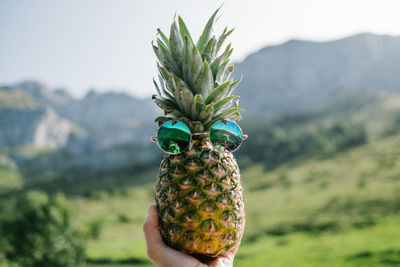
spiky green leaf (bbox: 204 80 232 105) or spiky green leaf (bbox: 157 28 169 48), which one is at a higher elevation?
spiky green leaf (bbox: 157 28 169 48)

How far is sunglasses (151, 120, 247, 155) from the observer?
4.32 metres

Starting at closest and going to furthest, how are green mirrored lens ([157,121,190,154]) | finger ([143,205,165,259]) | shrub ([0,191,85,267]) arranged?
green mirrored lens ([157,121,190,154]), finger ([143,205,165,259]), shrub ([0,191,85,267])

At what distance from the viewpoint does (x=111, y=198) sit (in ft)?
405

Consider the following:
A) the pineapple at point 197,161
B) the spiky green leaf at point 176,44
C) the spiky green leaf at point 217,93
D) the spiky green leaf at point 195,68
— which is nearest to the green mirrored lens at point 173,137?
the pineapple at point 197,161

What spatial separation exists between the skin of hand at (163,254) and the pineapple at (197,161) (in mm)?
97

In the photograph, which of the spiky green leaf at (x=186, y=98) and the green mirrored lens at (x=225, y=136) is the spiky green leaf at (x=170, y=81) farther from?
the green mirrored lens at (x=225, y=136)

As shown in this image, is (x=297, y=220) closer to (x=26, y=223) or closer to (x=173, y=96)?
(x=26, y=223)

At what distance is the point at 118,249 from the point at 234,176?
6188 cm

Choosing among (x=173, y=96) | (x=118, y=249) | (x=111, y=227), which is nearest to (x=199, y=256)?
(x=173, y=96)

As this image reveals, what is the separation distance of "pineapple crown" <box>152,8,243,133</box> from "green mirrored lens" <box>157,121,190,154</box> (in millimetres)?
226

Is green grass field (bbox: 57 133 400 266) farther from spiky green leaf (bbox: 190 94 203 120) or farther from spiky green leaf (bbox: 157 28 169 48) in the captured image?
spiky green leaf (bbox: 157 28 169 48)

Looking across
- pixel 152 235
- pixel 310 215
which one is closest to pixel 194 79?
pixel 152 235

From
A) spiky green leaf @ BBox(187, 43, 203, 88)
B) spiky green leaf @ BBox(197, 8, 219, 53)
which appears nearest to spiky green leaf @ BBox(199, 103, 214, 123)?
spiky green leaf @ BBox(187, 43, 203, 88)

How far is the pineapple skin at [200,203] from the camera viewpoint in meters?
4.26
